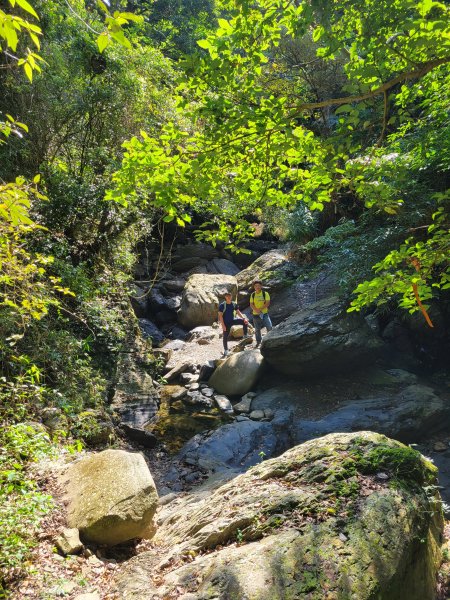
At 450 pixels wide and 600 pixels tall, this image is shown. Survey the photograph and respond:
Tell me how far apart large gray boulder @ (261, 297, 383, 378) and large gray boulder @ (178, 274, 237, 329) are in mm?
4969

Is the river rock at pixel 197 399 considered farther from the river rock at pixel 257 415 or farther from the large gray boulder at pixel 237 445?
the large gray boulder at pixel 237 445

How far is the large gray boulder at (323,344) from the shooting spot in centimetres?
951

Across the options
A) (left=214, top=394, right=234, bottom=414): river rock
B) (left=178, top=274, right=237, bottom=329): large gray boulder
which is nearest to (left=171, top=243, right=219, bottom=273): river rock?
(left=178, top=274, right=237, bottom=329): large gray boulder

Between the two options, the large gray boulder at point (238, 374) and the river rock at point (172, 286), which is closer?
the large gray boulder at point (238, 374)

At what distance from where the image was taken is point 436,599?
3215 millimetres

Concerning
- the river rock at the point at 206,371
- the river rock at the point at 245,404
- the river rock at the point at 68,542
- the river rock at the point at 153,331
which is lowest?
the river rock at the point at 245,404

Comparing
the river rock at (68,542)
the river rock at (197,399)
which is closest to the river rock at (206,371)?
the river rock at (197,399)

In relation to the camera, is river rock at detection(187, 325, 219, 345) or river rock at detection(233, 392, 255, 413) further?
river rock at detection(187, 325, 219, 345)

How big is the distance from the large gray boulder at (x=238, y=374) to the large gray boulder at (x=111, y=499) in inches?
222

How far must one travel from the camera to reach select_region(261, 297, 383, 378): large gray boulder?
951cm

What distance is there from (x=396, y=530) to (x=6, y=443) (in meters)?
3.76

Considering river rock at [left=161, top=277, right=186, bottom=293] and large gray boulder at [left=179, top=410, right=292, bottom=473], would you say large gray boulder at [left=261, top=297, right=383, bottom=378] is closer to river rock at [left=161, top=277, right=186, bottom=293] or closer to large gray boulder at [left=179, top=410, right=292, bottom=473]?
large gray boulder at [left=179, top=410, right=292, bottom=473]

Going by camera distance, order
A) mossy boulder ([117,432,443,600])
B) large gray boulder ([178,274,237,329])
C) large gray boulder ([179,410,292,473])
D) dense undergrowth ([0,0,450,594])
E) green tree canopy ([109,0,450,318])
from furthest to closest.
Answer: large gray boulder ([178,274,237,329]) → large gray boulder ([179,410,292,473]) → dense undergrowth ([0,0,450,594]) → green tree canopy ([109,0,450,318]) → mossy boulder ([117,432,443,600])

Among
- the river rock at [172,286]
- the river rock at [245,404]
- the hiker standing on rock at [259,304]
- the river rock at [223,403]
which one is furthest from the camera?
the river rock at [172,286]
